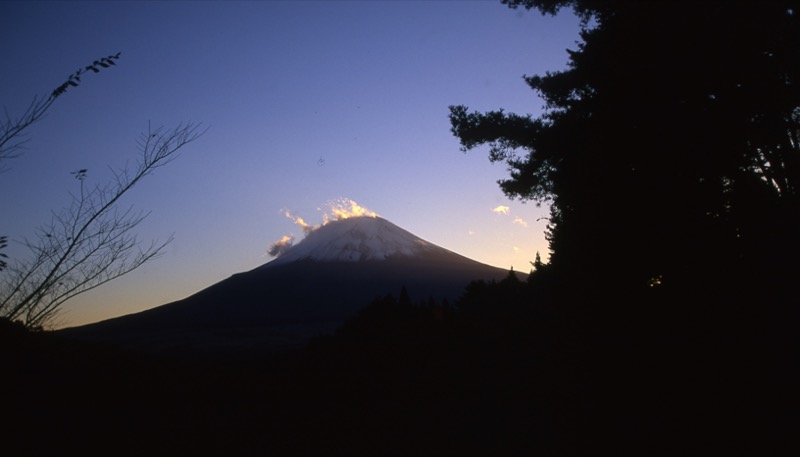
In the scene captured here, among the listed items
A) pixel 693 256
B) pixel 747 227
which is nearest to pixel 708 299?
pixel 693 256

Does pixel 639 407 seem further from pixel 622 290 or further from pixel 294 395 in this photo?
pixel 294 395

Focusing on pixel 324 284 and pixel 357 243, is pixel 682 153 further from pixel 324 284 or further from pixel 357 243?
pixel 357 243

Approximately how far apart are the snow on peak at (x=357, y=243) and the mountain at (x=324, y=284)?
23 cm

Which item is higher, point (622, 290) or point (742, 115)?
point (742, 115)

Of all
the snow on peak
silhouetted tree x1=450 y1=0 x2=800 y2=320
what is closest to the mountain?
the snow on peak

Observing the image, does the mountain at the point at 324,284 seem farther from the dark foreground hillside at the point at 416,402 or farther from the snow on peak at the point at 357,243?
the dark foreground hillside at the point at 416,402

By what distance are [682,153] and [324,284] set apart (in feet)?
294

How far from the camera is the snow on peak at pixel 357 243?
368 feet

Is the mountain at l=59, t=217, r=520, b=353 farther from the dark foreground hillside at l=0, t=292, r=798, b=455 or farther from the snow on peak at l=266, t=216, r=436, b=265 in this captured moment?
the dark foreground hillside at l=0, t=292, r=798, b=455

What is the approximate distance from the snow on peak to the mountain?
0.23 m

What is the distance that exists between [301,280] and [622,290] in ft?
308

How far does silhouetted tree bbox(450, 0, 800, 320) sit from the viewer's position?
7.98 meters

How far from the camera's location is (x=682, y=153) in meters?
8.50

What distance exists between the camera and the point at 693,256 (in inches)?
314
